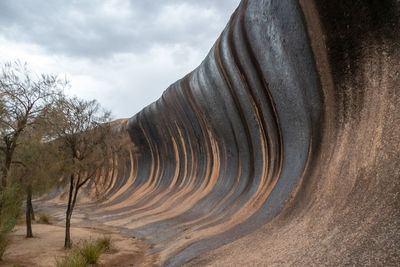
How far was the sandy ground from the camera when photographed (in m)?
6.41

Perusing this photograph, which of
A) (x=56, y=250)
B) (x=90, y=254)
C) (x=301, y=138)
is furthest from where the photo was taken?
(x=56, y=250)

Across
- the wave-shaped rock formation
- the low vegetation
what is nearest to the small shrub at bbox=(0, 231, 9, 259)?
the low vegetation

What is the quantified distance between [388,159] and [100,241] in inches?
242

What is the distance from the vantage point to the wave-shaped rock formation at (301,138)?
9.76 feet

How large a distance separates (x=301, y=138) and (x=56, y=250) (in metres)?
6.44

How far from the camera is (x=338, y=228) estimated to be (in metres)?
3.00

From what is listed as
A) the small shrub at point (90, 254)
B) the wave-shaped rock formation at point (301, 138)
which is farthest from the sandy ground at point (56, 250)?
the wave-shaped rock formation at point (301, 138)

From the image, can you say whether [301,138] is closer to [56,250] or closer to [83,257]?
[83,257]

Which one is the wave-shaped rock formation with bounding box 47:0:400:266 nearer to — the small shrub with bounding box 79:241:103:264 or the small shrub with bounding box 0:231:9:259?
the small shrub with bounding box 79:241:103:264

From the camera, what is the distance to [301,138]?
17.0 feet

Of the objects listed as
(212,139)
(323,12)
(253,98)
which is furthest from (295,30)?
(212,139)

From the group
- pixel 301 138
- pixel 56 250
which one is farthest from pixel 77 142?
pixel 301 138

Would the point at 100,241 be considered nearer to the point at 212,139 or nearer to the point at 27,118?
the point at 27,118

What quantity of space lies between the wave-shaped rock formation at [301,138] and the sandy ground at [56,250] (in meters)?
0.56
